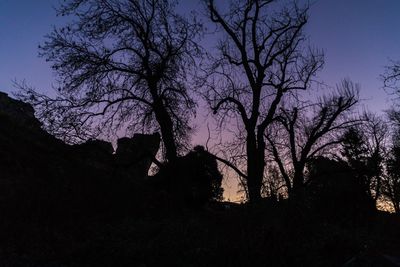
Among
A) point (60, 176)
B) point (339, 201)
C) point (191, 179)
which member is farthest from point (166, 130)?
point (339, 201)

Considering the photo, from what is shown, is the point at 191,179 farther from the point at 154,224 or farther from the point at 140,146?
the point at 154,224

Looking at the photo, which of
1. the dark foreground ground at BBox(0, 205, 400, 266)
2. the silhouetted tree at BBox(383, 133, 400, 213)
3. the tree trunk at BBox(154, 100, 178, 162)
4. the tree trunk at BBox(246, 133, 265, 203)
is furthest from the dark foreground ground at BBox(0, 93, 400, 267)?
the silhouetted tree at BBox(383, 133, 400, 213)

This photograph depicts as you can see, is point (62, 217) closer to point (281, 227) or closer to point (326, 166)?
point (281, 227)

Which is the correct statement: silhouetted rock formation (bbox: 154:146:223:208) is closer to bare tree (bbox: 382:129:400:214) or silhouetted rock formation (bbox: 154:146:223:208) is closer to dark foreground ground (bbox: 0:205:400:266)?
dark foreground ground (bbox: 0:205:400:266)

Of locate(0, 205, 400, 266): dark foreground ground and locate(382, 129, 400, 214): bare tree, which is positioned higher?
locate(382, 129, 400, 214): bare tree

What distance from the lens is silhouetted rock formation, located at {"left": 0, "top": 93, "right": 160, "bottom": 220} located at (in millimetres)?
16922

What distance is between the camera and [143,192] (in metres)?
23.4

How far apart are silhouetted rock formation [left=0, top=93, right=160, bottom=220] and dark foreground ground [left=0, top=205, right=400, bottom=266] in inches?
88.2

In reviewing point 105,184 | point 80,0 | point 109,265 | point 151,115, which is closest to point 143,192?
point 105,184

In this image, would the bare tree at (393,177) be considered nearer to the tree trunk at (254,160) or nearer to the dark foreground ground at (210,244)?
the tree trunk at (254,160)

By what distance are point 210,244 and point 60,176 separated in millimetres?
14047

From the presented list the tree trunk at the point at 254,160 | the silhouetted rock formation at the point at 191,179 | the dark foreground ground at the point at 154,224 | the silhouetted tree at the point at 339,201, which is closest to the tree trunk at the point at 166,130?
the silhouetted rock formation at the point at 191,179

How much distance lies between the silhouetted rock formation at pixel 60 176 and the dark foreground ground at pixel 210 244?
224 cm

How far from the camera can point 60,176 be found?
23.5 meters
